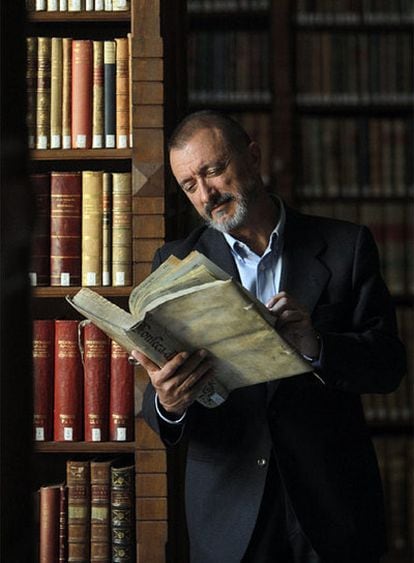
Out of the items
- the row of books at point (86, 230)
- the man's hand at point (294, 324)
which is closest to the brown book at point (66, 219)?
the row of books at point (86, 230)

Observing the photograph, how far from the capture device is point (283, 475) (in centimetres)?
158

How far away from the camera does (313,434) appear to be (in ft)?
5.26

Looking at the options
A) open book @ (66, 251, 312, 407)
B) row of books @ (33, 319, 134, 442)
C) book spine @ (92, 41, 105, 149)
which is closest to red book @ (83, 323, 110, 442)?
row of books @ (33, 319, 134, 442)

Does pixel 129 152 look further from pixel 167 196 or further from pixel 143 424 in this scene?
pixel 143 424

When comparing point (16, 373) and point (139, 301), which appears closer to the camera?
point (16, 373)

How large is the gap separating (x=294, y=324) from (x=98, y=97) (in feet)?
2.95

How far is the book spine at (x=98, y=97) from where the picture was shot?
210 cm


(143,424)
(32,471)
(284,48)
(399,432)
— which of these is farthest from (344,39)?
(32,471)

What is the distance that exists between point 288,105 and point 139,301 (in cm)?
236

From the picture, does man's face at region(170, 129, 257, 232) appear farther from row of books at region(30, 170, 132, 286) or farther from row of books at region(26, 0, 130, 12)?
row of books at region(26, 0, 130, 12)

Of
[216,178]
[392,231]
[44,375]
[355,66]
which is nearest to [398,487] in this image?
[392,231]

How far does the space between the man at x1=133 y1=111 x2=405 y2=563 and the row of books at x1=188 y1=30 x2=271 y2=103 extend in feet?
6.58

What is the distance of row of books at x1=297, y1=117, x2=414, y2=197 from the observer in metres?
3.70

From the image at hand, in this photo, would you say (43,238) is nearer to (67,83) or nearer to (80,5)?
(67,83)
